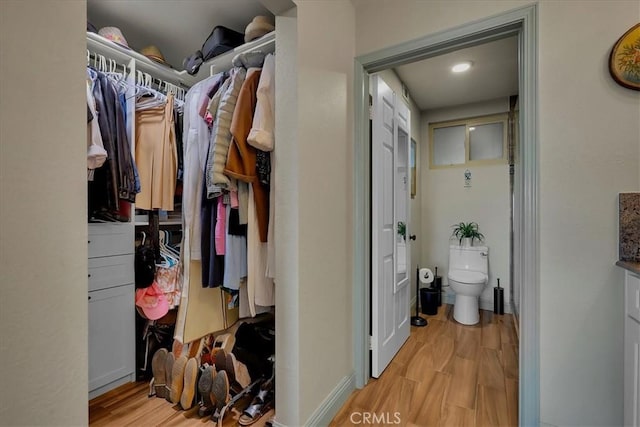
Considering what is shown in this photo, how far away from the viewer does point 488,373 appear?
1.96 meters

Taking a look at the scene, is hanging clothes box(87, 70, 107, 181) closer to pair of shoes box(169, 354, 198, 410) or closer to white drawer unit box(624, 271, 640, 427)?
pair of shoes box(169, 354, 198, 410)

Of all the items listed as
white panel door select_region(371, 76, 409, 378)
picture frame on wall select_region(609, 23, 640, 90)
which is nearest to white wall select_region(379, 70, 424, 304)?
white panel door select_region(371, 76, 409, 378)

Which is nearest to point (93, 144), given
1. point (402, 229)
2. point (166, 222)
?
point (166, 222)

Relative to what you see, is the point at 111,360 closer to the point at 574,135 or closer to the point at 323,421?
the point at 323,421

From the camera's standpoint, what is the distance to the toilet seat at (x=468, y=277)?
277 centimetres

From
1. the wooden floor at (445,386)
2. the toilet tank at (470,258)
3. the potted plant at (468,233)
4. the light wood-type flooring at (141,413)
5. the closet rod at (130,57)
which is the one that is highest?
the closet rod at (130,57)

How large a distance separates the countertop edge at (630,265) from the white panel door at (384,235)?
1.11 m

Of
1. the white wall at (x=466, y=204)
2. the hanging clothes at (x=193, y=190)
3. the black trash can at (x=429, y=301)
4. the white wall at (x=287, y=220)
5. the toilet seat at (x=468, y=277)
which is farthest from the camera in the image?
the white wall at (x=466, y=204)

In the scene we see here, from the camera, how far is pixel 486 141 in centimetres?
330

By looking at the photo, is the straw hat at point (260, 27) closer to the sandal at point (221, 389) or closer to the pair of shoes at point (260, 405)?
the sandal at point (221, 389)

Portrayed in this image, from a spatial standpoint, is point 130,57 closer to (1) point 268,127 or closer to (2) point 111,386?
(1) point 268,127

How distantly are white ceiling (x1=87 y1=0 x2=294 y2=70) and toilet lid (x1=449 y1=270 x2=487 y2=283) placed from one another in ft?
8.90

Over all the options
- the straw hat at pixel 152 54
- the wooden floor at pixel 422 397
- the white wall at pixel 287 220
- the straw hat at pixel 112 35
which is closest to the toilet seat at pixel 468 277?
the wooden floor at pixel 422 397

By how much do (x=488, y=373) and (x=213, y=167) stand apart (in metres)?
2.18
